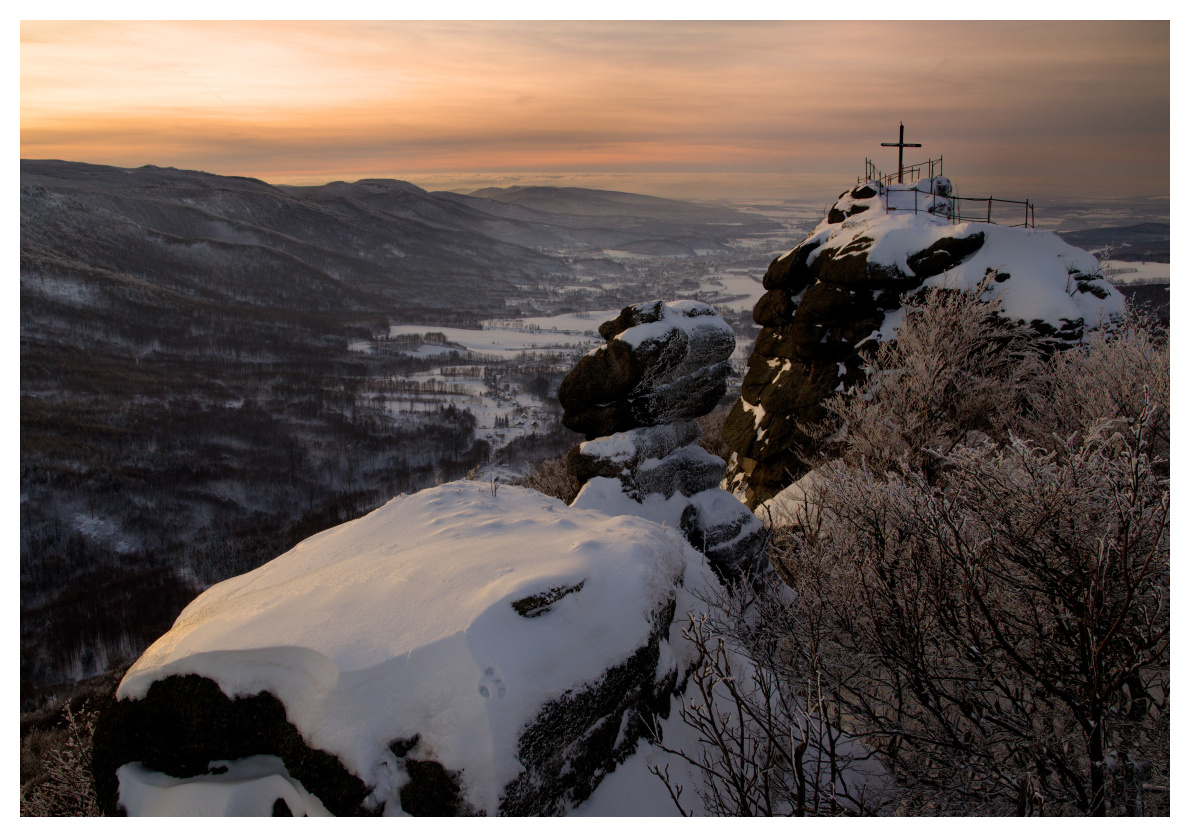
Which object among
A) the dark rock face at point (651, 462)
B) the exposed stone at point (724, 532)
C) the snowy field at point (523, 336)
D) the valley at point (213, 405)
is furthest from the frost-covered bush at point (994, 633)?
the snowy field at point (523, 336)

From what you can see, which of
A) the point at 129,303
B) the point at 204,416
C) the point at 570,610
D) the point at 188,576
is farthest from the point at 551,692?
the point at 129,303

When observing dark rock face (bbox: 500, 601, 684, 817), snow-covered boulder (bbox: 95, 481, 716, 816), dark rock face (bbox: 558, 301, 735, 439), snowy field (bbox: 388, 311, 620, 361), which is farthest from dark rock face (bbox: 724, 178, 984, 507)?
snowy field (bbox: 388, 311, 620, 361)

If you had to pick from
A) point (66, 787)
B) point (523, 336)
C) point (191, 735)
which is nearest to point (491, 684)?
point (191, 735)

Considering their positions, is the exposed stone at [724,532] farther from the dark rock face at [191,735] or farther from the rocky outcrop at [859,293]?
the dark rock face at [191,735]

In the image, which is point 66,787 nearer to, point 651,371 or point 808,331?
point 651,371

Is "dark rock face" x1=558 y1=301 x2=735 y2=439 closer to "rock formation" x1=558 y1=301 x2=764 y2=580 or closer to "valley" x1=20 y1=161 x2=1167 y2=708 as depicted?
"rock formation" x1=558 y1=301 x2=764 y2=580
